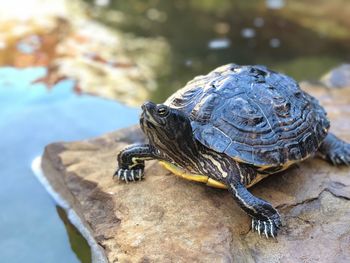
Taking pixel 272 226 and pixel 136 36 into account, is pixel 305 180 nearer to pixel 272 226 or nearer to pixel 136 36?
pixel 272 226

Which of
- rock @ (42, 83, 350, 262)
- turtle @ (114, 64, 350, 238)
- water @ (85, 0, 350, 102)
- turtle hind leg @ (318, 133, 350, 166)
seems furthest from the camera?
water @ (85, 0, 350, 102)

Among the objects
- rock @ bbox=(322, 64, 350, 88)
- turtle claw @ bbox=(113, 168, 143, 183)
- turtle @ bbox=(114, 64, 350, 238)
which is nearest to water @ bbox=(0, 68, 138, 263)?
turtle claw @ bbox=(113, 168, 143, 183)

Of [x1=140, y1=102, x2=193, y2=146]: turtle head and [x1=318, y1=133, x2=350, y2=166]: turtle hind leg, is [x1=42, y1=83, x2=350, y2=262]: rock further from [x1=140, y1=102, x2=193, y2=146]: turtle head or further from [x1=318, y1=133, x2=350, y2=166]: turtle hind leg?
[x1=140, y1=102, x2=193, y2=146]: turtle head

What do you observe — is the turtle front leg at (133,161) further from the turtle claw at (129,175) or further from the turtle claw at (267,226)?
the turtle claw at (267,226)

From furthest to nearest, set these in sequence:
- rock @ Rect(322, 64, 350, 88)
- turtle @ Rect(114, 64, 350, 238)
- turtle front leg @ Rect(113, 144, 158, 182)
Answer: rock @ Rect(322, 64, 350, 88) → turtle front leg @ Rect(113, 144, 158, 182) → turtle @ Rect(114, 64, 350, 238)

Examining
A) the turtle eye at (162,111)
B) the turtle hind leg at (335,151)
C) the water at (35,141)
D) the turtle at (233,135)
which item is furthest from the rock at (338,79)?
the turtle eye at (162,111)

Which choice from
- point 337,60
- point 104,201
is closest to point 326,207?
point 104,201
